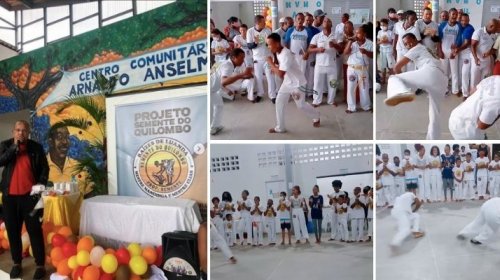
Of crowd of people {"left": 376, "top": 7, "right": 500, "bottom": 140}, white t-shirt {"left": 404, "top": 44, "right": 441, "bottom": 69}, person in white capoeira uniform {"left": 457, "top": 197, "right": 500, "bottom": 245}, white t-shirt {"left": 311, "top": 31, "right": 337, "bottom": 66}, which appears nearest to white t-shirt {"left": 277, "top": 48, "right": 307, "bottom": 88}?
white t-shirt {"left": 311, "top": 31, "right": 337, "bottom": 66}

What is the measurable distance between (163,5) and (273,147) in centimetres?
113

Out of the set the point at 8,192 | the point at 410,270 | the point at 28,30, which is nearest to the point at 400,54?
the point at 410,270

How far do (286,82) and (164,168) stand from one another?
3.14 feet

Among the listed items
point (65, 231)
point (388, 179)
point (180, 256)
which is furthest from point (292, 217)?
point (65, 231)

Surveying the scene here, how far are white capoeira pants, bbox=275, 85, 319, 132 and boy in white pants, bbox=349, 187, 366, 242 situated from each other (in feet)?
1.77

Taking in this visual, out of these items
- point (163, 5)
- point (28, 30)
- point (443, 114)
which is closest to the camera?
point (443, 114)

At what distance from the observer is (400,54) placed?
2.75 m

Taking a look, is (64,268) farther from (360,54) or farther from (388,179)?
(360,54)

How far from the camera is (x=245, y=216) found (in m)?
2.89

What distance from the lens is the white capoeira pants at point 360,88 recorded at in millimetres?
2770

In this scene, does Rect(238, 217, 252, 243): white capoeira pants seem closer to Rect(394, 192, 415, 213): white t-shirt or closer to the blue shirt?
the blue shirt

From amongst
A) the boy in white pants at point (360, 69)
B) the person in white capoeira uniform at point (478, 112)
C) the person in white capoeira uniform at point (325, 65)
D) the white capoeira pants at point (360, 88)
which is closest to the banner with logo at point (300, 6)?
the person in white capoeira uniform at point (325, 65)

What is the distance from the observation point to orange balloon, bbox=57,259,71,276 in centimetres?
292

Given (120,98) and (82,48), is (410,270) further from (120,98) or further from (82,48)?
(82,48)
